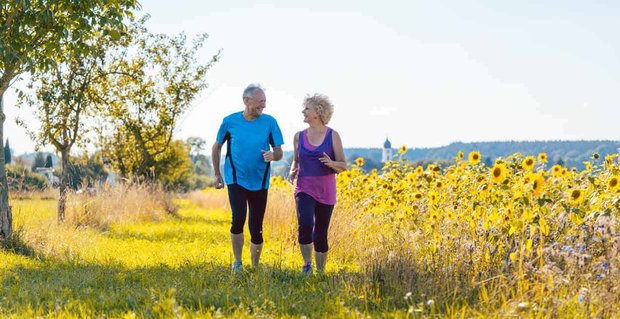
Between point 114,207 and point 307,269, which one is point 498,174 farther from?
point 114,207

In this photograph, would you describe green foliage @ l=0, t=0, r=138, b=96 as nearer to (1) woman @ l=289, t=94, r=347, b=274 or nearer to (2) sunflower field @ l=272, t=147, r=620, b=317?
(1) woman @ l=289, t=94, r=347, b=274

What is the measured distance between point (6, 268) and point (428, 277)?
4.90 metres

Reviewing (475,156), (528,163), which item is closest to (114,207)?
(475,156)

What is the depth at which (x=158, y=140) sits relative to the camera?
73.4 feet

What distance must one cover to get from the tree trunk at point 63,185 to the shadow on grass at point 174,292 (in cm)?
552

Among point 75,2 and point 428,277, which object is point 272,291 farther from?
point 75,2

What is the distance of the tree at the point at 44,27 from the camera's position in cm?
877

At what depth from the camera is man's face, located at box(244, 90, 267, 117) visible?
7270 mm

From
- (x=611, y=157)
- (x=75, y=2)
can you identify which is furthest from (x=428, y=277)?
(x=75, y=2)

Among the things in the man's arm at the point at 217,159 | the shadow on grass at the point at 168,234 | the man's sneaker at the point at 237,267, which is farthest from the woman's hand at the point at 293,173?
the shadow on grass at the point at 168,234

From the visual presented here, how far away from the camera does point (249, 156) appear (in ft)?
23.9

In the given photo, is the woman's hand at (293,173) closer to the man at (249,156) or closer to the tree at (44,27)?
the man at (249,156)

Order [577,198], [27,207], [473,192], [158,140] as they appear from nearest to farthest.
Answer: [577,198]
[473,192]
[27,207]
[158,140]

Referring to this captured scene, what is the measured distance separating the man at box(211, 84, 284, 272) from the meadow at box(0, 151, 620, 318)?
1.78 feet
